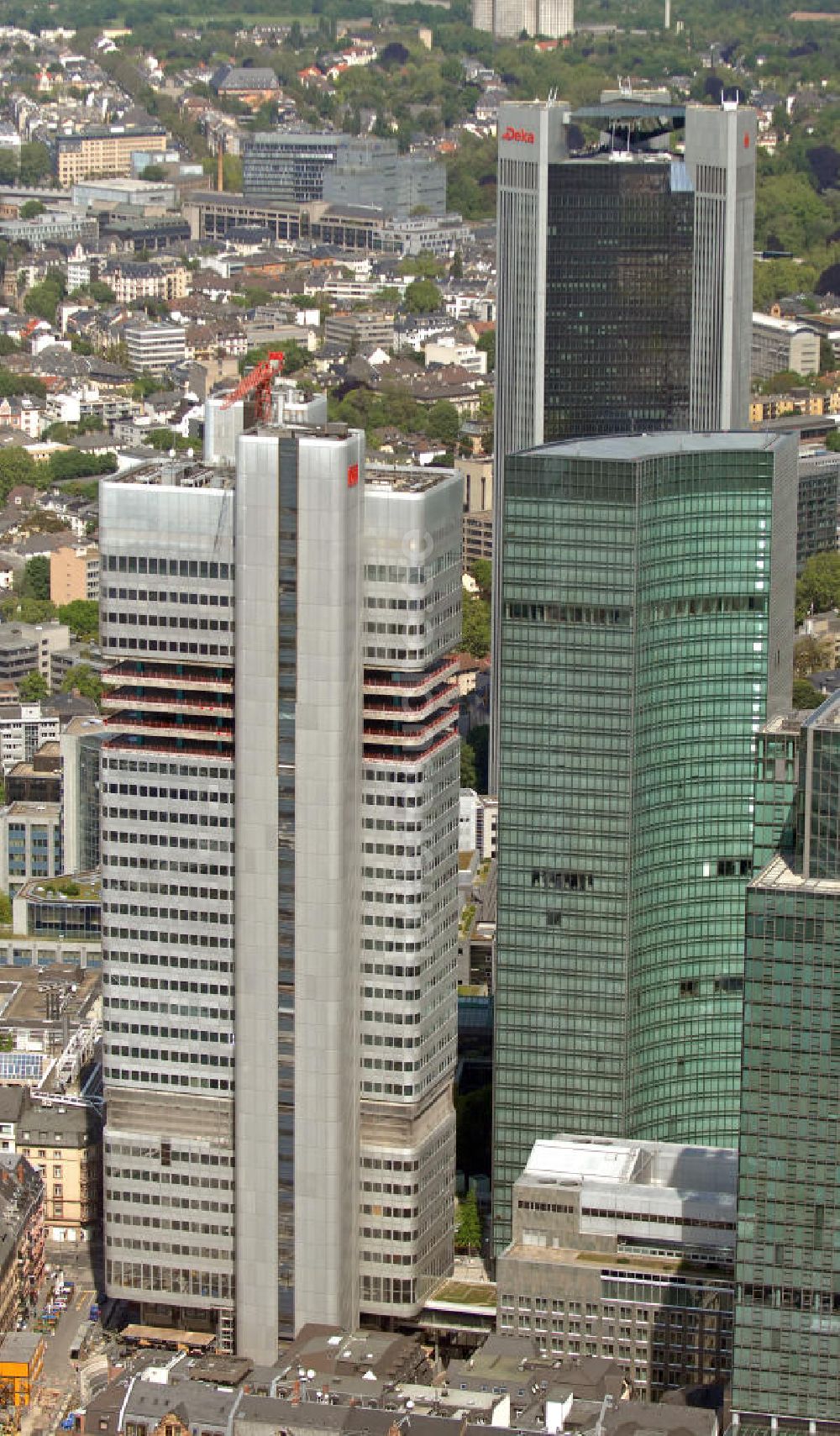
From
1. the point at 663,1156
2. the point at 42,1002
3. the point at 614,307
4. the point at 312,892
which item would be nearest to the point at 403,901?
the point at 312,892

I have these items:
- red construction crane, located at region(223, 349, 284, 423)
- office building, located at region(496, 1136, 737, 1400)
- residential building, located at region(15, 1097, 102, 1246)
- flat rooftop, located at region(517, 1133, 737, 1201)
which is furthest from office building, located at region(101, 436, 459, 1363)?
residential building, located at region(15, 1097, 102, 1246)

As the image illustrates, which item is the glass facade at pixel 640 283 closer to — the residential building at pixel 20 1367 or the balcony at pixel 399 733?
the balcony at pixel 399 733

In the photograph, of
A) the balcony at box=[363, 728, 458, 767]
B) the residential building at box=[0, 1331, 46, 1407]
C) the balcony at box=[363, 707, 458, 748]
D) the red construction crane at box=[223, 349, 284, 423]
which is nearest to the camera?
the residential building at box=[0, 1331, 46, 1407]

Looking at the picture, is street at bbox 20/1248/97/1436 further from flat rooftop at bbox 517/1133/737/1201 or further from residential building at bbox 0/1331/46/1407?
flat rooftop at bbox 517/1133/737/1201

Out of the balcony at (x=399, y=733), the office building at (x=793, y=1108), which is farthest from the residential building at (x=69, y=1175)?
the office building at (x=793, y=1108)

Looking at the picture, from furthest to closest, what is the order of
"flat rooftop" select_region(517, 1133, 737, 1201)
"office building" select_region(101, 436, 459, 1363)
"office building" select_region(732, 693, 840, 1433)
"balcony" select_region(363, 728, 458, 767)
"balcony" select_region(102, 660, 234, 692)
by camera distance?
"flat rooftop" select_region(517, 1133, 737, 1201) < "balcony" select_region(363, 728, 458, 767) < "balcony" select_region(102, 660, 234, 692) < "office building" select_region(101, 436, 459, 1363) < "office building" select_region(732, 693, 840, 1433)
